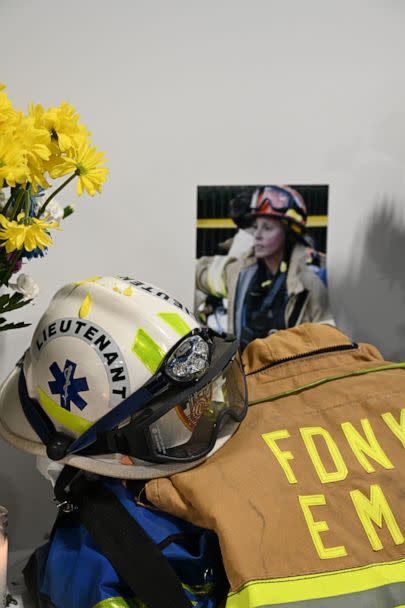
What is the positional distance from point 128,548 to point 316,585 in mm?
191

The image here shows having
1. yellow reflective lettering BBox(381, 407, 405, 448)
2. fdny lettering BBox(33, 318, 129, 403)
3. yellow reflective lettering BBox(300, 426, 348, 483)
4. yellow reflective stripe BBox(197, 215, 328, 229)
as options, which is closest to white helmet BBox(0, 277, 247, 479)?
fdny lettering BBox(33, 318, 129, 403)

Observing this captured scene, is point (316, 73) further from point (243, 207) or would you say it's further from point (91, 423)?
point (91, 423)

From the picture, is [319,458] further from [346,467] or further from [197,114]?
[197,114]

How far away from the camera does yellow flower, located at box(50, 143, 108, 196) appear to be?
0.74 metres

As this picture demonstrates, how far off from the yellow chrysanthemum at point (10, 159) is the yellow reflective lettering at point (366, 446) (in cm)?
47

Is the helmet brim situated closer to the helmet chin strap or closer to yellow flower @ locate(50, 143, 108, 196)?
the helmet chin strap

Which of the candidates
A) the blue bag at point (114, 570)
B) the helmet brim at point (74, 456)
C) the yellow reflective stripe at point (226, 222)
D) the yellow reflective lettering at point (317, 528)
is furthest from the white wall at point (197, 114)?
the yellow reflective lettering at point (317, 528)

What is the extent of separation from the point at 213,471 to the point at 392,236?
2.09 ft

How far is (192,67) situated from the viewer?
1.12 metres

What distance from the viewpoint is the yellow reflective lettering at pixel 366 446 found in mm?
856

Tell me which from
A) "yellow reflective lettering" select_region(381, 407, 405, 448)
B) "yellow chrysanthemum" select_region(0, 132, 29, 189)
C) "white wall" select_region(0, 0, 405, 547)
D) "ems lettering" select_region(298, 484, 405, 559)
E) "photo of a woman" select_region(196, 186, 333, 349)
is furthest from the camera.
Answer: "photo of a woman" select_region(196, 186, 333, 349)

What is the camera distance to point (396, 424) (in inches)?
35.5

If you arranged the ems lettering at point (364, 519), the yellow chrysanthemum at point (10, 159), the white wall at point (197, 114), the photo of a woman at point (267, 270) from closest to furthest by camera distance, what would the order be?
the yellow chrysanthemum at point (10, 159) → the ems lettering at point (364, 519) → the white wall at point (197, 114) → the photo of a woman at point (267, 270)

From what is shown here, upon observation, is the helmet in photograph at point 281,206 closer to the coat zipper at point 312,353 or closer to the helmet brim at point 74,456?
the coat zipper at point 312,353
